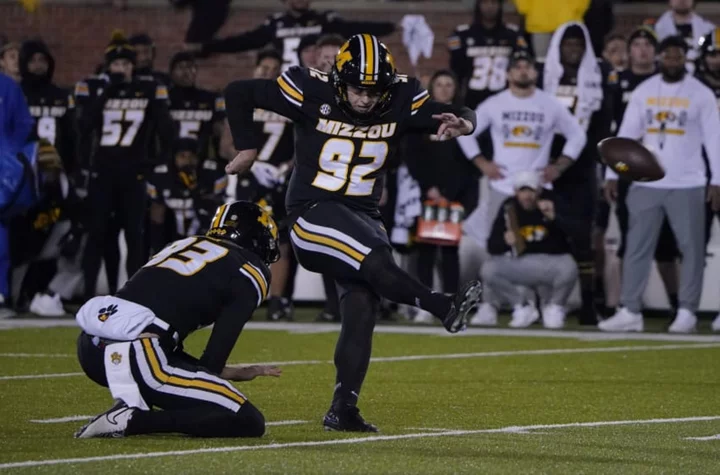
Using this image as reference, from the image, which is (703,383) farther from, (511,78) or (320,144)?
(511,78)

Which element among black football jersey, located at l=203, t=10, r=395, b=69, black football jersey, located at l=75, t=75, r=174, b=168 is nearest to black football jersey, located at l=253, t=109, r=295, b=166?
black football jersey, located at l=75, t=75, r=174, b=168

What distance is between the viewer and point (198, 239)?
6105mm

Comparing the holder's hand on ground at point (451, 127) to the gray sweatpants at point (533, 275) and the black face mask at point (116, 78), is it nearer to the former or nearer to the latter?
the gray sweatpants at point (533, 275)

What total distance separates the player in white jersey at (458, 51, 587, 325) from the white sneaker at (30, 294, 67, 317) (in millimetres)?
3147

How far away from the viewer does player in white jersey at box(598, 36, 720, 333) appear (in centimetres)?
1112

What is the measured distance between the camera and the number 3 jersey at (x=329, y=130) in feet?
20.3

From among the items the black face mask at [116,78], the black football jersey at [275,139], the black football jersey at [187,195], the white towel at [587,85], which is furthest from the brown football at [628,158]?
the black face mask at [116,78]

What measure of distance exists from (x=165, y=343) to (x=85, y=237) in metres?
6.79

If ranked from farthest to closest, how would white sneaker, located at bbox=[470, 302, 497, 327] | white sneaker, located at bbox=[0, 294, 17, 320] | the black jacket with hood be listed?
the black jacket with hood, white sneaker, located at bbox=[470, 302, 497, 327], white sneaker, located at bbox=[0, 294, 17, 320]

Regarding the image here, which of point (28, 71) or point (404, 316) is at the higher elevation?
point (28, 71)

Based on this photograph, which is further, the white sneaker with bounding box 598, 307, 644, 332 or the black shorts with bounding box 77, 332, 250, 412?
the white sneaker with bounding box 598, 307, 644, 332

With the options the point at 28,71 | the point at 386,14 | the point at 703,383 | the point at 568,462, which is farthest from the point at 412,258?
the point at 568,462

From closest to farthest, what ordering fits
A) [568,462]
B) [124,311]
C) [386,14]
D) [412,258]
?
[568,462], [124,311], [412,258], [386,14]

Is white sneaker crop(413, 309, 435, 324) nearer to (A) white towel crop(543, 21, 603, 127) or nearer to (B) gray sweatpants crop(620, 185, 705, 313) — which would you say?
(B) gray sweatpants crop(620, 185, 705, 313)
